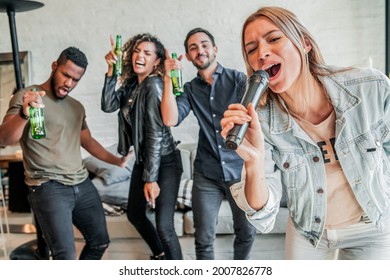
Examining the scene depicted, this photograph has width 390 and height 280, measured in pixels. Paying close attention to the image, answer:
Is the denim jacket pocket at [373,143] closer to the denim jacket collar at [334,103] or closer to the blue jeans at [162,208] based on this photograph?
the denim jacket collar at [334,103]

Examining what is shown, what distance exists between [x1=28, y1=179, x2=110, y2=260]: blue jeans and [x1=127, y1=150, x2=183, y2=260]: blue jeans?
0.16 metres

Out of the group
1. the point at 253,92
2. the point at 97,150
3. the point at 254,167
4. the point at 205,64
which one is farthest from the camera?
the point at 97,150

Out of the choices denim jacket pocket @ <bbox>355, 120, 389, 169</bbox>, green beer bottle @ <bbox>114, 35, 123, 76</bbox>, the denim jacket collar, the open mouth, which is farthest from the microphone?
green beer bottle @ <bbox>114, 35, 123, 76</bbox>

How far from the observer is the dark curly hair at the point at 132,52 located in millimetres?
1754

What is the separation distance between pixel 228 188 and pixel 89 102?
26.9 inches

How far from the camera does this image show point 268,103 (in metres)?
1.66

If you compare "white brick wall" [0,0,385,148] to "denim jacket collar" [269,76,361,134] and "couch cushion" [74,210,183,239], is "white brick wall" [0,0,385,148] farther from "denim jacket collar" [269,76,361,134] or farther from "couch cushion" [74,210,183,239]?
"couch cushion" [74,210,183,239]

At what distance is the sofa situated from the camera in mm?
1787

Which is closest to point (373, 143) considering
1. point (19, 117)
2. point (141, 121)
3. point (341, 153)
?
point (341, 153)

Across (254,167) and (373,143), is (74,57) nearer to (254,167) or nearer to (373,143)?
(254,167)

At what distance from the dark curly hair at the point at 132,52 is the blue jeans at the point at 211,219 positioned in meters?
0.47

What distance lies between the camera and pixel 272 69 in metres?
1.62

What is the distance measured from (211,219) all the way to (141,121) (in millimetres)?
503
